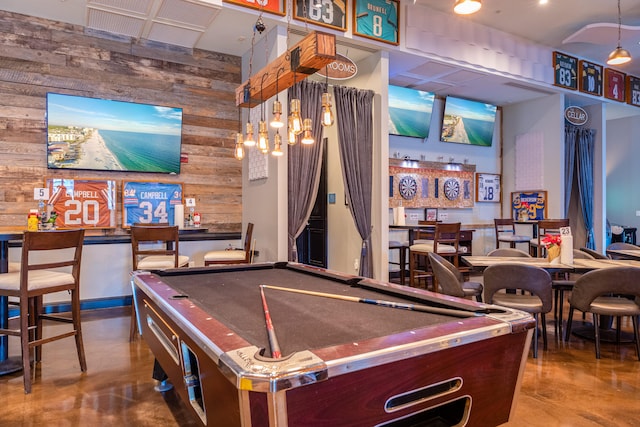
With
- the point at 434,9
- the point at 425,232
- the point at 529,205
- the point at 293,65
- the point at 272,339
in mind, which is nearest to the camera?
the point at 272,339

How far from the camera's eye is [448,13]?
6141 mm

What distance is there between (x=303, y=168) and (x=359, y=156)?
88cm

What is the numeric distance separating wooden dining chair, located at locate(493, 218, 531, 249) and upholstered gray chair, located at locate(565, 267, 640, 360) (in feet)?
12.0

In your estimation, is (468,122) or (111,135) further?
(468,122)

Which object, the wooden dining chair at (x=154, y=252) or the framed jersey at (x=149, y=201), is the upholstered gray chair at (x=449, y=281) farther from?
the framed jersey at (x=149, y=201)

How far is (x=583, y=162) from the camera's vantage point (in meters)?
8.71

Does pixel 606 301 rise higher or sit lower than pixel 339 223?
lower

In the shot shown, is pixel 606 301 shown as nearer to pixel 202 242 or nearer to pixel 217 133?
pixel 202 242

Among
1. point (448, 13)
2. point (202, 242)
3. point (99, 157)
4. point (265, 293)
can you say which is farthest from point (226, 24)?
point (265, 293)

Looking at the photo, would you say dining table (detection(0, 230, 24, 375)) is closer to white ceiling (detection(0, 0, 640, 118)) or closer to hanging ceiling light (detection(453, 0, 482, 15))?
white ceiling (detection(0, 0, 640, 118))

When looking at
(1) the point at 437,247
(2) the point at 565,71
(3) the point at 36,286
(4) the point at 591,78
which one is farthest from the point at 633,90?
(3) the point at 36,286

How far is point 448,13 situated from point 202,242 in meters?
4.86

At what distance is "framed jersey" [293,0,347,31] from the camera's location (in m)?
4.90

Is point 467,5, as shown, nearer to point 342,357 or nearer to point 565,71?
point 342,357
